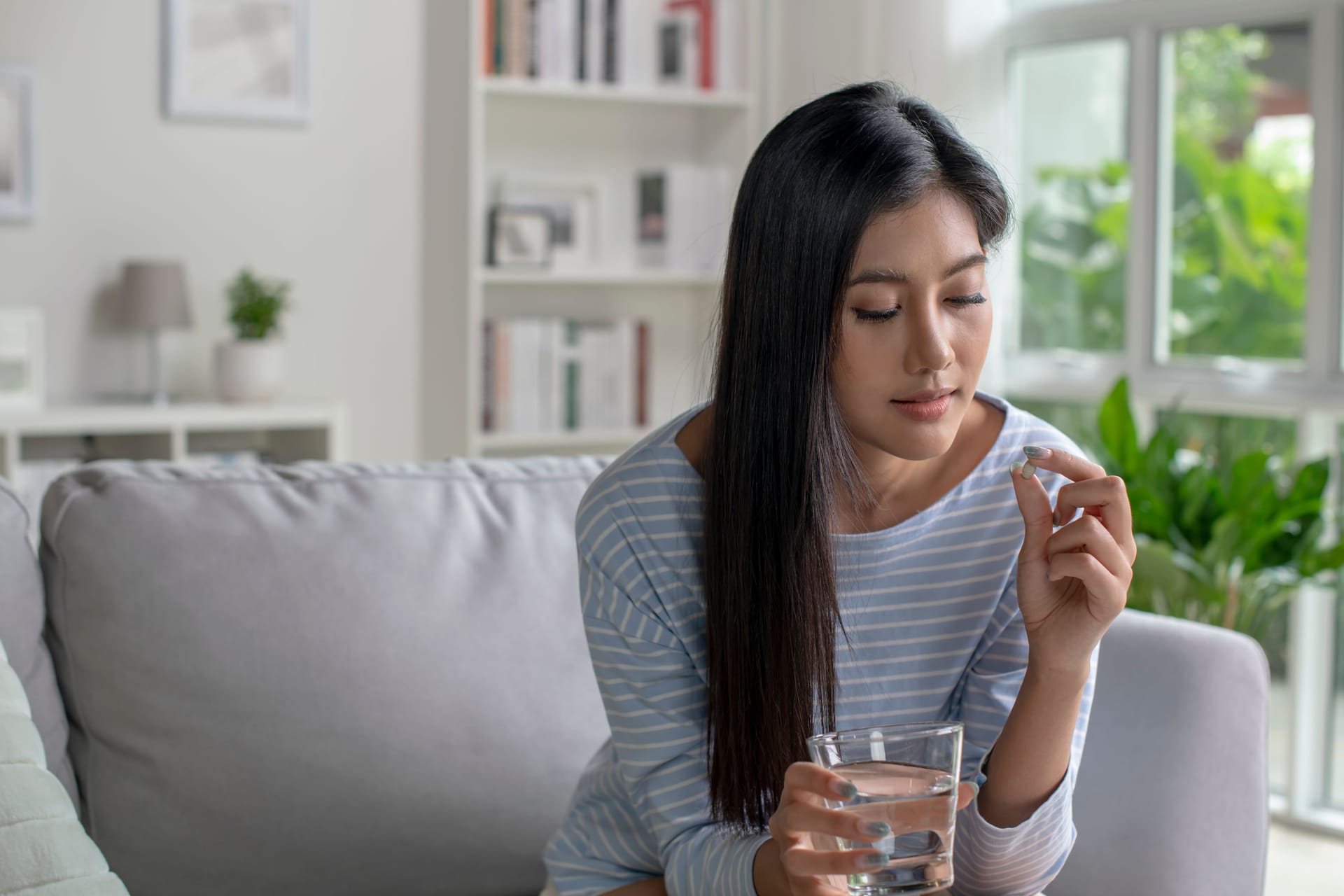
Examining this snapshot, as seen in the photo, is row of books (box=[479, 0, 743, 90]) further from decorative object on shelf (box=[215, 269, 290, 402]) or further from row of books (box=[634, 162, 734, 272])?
decorative object on shelf (box=[215, 269, 290, 402])

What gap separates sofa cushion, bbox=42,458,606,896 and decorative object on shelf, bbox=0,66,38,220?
7.40 feet

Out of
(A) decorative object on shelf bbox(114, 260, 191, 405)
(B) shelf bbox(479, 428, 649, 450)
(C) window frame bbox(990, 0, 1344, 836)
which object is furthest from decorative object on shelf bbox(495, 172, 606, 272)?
(C) window frame bbox(990, 0, 1344, 836)

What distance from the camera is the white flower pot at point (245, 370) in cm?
348

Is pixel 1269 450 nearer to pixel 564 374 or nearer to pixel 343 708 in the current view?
pixel 564 374

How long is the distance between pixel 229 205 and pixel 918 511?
9.69 feet

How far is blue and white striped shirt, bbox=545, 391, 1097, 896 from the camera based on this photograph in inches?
45.7

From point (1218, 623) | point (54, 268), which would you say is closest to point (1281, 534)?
point (1218, 623)

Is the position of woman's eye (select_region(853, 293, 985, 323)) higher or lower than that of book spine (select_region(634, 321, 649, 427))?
higher

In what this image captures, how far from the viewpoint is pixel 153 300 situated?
11.3 feet

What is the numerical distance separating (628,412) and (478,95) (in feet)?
3.19

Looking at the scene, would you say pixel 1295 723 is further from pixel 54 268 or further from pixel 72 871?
pixel 54 268

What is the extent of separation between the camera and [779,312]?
1.10 meters

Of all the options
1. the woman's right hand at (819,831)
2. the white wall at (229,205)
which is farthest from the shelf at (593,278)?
the woman's right hand at (819,831)

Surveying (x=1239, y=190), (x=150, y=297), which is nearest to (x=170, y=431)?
(x=150, y=297)
